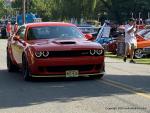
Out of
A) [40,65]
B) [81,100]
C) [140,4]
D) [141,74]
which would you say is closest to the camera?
[81,100]

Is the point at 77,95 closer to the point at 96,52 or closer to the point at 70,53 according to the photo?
the point at 70,53

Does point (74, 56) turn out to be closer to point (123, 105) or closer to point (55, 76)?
point (55, 76)

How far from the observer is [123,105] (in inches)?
359

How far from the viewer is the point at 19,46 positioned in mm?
14031

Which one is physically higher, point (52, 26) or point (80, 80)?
point (52, 26)

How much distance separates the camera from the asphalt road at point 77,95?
8898mm

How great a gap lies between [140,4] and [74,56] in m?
62.9

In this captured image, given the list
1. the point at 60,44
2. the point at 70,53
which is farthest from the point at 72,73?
the point at 60,44

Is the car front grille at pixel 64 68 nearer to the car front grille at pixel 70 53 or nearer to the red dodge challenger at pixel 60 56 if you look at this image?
the red dodge challenger at pixel 60 56

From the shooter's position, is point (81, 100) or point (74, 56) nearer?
point (81, 100)

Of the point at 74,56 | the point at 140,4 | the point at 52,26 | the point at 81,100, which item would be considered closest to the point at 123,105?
the point at 81,100

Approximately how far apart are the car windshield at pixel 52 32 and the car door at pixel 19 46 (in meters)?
0.33

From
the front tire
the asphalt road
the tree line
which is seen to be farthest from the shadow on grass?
the tree line

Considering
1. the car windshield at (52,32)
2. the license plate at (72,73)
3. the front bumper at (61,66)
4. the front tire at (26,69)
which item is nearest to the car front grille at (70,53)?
the front bumper at (61,66)
